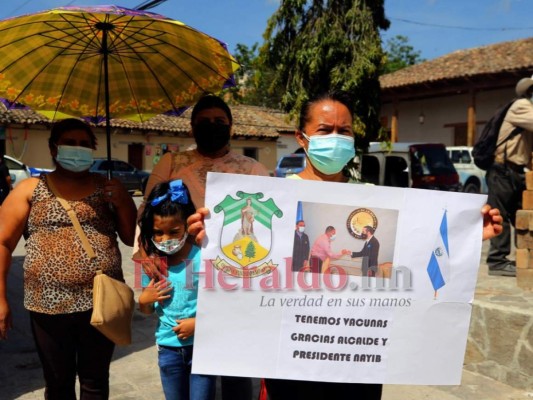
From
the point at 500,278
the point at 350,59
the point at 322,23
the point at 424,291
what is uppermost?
the point at 322,23

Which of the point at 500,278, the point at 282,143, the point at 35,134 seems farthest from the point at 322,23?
the point at 282,143

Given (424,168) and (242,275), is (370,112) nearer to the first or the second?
(424,168)

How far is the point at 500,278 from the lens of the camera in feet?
16.5

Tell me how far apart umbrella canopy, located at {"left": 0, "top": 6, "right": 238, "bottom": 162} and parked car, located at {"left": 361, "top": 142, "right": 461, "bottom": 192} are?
41.9 ft

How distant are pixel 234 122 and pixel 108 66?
Answer: 100 ft

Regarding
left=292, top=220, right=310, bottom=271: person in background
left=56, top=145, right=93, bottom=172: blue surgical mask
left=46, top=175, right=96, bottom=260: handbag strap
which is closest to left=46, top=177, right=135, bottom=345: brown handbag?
left=46, top=175, right=96, bottom=260: handbag strap

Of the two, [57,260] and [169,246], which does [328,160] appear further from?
[57,260]

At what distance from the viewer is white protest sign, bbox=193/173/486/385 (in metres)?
1.82

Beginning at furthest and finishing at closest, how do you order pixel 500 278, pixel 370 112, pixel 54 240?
pixel 370 112, pixel 500 278, pixel 54 240

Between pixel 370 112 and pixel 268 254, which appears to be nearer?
pixel 268 254

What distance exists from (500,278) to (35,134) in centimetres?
2421

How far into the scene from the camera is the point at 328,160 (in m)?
1.93

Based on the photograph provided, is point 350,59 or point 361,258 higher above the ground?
point 350,59

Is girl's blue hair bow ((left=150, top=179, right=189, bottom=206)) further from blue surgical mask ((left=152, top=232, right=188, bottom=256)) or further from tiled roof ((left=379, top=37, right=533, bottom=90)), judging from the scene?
tiled roof ((left=379, top=37, right=533, bottom=90))
